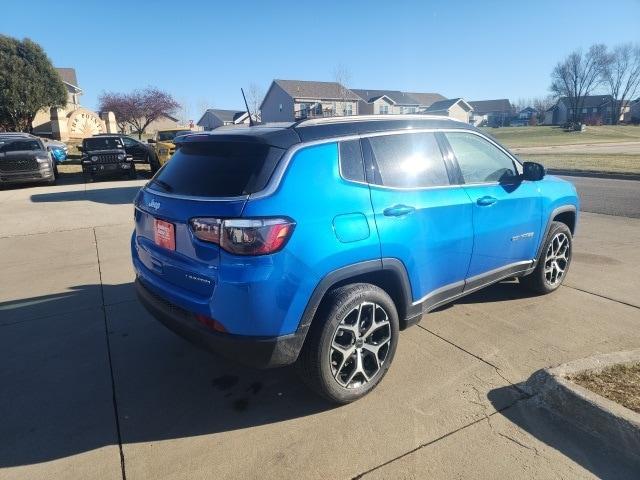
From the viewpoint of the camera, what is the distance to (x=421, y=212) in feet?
10.3

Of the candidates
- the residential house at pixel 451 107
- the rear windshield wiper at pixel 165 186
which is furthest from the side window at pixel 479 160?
the residential house at pixel 451 107

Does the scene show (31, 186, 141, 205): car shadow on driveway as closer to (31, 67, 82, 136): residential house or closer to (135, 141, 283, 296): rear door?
(135, 141, 283, 296): rear door

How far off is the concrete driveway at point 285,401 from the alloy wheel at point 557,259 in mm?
233

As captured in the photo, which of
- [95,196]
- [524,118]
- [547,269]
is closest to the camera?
[547,269]

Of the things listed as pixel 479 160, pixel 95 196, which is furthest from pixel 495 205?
pixel 95 196

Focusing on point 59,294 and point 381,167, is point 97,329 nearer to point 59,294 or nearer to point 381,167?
point 59,294

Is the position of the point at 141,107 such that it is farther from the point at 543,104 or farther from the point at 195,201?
the point at 543,104

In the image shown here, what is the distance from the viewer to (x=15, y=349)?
12.4 feet

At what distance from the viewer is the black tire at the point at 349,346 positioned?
8.96ft

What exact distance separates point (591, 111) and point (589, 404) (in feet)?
397

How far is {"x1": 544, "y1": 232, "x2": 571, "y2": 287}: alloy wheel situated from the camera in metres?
4.67

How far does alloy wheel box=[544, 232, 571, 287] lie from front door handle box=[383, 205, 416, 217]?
7.51 feet

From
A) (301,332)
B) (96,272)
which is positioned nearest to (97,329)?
(96,272)

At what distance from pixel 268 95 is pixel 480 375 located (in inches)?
2673
